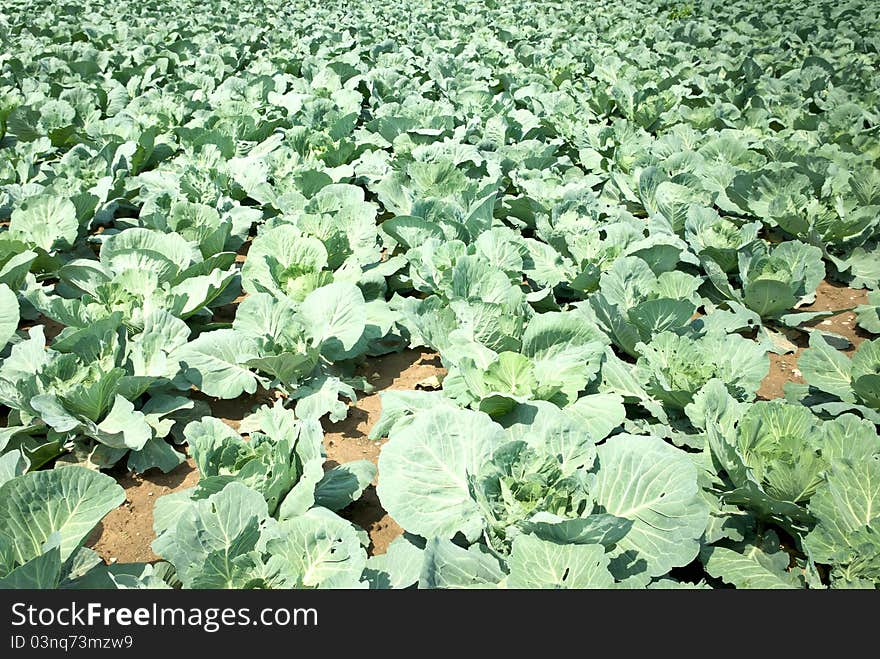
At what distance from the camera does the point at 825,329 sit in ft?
13.7

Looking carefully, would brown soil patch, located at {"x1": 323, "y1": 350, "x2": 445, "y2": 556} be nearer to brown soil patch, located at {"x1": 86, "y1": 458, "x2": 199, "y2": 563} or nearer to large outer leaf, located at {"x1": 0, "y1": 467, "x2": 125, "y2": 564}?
brown soil patch, located at {"x1": 86, "y1": 458, "x2": 199, "y2": 563}

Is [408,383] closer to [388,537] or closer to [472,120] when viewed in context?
[388,537]

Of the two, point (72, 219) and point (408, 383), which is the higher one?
point (72, 219)

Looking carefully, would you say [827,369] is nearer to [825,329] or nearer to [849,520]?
[825,329]

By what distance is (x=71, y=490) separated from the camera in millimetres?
2277

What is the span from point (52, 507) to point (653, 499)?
197 centimetres

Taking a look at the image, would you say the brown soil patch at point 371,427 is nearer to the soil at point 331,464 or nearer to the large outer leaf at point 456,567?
the soil at point 331,464

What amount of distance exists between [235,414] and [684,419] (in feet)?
7.05

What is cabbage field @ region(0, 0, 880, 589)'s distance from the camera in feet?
7.43

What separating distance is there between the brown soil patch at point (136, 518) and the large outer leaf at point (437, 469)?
0.98 meters

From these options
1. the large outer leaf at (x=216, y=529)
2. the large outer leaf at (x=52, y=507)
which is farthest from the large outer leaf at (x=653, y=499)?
the large outer leaf at (x=52, y=507)

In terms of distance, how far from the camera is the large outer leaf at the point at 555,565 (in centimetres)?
199
